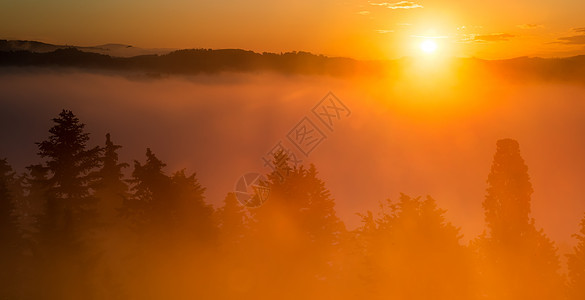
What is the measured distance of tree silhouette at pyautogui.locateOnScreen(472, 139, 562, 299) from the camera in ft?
109

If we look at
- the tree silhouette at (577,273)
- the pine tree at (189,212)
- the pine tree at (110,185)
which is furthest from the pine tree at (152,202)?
the tree silhouette at (577,273)

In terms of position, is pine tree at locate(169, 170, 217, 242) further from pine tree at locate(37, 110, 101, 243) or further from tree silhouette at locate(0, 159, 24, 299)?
tree silhouette at locate(0, 159, 24, 299)

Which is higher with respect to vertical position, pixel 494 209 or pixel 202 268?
pixel 494 209

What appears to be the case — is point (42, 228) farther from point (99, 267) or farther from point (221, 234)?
point (221, 234)

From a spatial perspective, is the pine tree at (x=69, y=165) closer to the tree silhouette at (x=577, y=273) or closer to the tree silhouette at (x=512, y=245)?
the tree silhouette at (x=512, y=245)

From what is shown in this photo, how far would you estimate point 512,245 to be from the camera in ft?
111

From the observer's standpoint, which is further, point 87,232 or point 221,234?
point 221,234

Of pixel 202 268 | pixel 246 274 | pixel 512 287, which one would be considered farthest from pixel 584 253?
pixel 202 268

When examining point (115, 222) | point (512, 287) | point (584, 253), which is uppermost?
point (584, 253)

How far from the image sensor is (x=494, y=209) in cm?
3469

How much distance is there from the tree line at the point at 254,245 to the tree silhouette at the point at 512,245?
0.20ft

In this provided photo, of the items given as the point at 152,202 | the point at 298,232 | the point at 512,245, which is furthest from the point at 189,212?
the point at 512,245

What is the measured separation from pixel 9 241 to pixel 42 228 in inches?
102

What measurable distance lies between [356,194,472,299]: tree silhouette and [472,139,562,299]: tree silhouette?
3.06m
